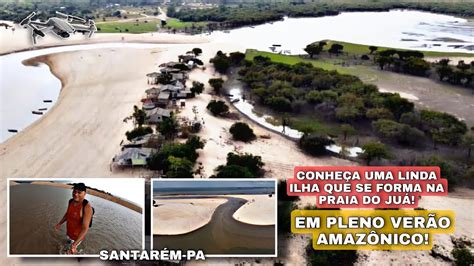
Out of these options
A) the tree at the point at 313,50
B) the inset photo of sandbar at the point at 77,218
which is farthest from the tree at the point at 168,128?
the tree at the point at 313,50

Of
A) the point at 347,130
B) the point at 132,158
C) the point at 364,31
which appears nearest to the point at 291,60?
the point at 347,130

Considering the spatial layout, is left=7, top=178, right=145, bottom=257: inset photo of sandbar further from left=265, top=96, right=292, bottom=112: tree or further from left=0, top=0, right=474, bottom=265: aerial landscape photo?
left=265, top=96, right=292, bottom=112: tree

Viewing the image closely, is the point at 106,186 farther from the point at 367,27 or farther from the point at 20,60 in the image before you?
the point at 367,27

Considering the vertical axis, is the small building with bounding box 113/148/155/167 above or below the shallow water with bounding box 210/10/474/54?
below

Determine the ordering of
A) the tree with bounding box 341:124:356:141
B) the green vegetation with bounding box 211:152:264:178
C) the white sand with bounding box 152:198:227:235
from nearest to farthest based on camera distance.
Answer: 1. the white sand with bounding box 152:198:227:235
2. the green vegetation with bounding box 211:152:264:178
3. the tree with bounding box 341:124:356:141

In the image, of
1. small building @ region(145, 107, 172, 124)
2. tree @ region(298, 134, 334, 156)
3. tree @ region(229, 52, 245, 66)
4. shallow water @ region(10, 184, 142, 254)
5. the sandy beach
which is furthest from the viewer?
the sandy beach

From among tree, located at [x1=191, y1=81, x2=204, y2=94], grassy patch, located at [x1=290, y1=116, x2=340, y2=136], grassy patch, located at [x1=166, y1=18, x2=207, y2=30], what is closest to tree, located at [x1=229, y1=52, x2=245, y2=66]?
tree, located at [x1=191, y1=81, x2=204, y2=94]

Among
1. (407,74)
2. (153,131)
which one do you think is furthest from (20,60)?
(407,74)
